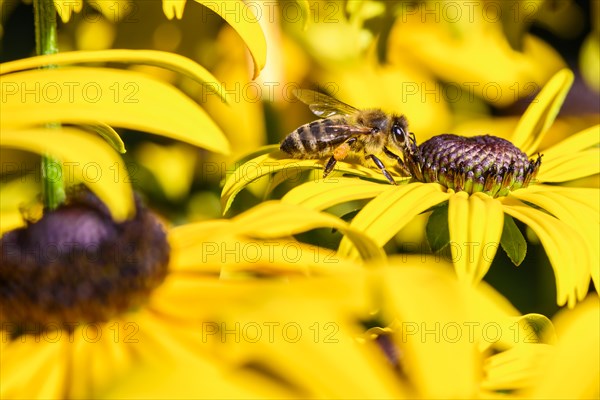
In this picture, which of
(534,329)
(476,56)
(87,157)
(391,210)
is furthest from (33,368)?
(476,56)

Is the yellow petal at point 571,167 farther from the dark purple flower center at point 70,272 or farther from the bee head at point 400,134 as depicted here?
the dark purple flower center at point 70,272

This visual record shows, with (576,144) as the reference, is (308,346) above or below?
below

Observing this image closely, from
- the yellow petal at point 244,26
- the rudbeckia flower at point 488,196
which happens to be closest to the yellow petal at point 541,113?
the rudbeckia flower at point 488,196

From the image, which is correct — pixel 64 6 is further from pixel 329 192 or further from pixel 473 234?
pixel 473 234

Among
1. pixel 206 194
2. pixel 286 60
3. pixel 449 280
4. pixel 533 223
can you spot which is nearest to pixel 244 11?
pixel 533 223

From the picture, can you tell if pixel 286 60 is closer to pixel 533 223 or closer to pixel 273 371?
pixel 533 223
